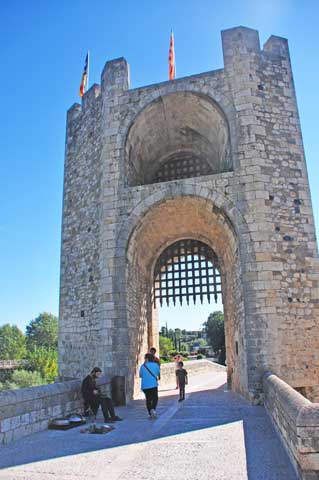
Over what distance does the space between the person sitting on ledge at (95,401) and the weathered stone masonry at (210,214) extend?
1870 millimetres

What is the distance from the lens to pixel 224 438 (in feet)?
13.8

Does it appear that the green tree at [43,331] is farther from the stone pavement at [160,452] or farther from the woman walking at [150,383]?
the stone pavement at [160,452]

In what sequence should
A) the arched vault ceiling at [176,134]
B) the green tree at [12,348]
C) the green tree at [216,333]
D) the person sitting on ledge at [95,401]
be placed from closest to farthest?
the person sitting on ledge at [95,401], the arched vault ceiling at [176,134], the green tree at [216,333], the green tree at [12,348]

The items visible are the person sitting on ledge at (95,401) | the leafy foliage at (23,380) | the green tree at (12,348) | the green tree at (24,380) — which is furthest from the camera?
the green tree at (12,348)

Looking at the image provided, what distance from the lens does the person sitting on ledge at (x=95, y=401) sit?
17.7 ft

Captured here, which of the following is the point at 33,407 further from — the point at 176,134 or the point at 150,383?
the point at 176,134

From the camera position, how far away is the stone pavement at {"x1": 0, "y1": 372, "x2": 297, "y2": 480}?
3.09m

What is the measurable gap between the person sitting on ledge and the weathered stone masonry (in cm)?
187

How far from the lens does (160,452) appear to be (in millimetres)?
3729

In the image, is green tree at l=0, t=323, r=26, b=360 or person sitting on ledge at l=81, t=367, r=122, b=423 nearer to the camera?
person sitting on ledge at l=81, t=367, r=122, b=423

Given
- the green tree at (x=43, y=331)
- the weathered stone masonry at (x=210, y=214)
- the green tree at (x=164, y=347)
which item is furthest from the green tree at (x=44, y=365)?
the weathered stone masonry at (x=210, y=214)

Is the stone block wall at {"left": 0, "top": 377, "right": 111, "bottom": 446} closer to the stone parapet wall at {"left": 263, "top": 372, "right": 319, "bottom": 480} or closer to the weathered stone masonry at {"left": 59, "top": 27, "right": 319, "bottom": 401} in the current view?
the weathered stone masonry at {"left": 59, "top": 27, "right": 319, "bottom": 401}

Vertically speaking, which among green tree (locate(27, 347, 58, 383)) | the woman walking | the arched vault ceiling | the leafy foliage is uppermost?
the arched vault ceiling

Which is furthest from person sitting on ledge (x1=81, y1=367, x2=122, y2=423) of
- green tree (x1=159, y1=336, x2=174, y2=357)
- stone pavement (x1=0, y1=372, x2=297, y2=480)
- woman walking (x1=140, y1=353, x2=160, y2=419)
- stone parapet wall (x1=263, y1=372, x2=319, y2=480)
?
green tree (x1=159, y1=336, x2=174, y2=357)
